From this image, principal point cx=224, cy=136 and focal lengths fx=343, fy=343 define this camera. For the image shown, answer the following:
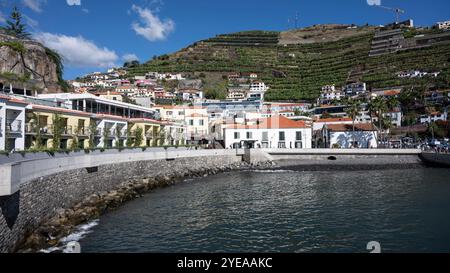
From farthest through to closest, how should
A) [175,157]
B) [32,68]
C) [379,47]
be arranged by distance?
[379,47]
[32,68]
[175,157]

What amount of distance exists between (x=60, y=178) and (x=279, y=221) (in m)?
14.5

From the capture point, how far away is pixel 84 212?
2227 cm

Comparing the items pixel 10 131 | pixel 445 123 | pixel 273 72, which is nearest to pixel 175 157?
pixel 10 131

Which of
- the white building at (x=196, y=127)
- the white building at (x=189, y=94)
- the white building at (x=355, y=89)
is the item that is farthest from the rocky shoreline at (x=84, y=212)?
the white building at (x=355, y=89)

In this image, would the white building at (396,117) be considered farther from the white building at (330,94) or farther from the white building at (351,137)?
the white building at (351,137)

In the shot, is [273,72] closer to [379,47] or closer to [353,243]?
[379,47]

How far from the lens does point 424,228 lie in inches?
763

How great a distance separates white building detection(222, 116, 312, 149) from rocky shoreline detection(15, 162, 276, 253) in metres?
33.2

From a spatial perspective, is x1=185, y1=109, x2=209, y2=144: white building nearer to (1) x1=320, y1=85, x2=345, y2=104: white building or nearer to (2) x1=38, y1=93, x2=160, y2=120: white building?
(2) x1=38, y1=93, x2=160, y2=120: white building

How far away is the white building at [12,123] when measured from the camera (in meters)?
30.9

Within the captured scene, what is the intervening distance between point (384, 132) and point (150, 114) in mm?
63007

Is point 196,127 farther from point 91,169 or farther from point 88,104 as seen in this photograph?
point 91,169

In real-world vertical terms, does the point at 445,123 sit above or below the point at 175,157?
above

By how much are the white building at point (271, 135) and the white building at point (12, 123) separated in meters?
45.9
